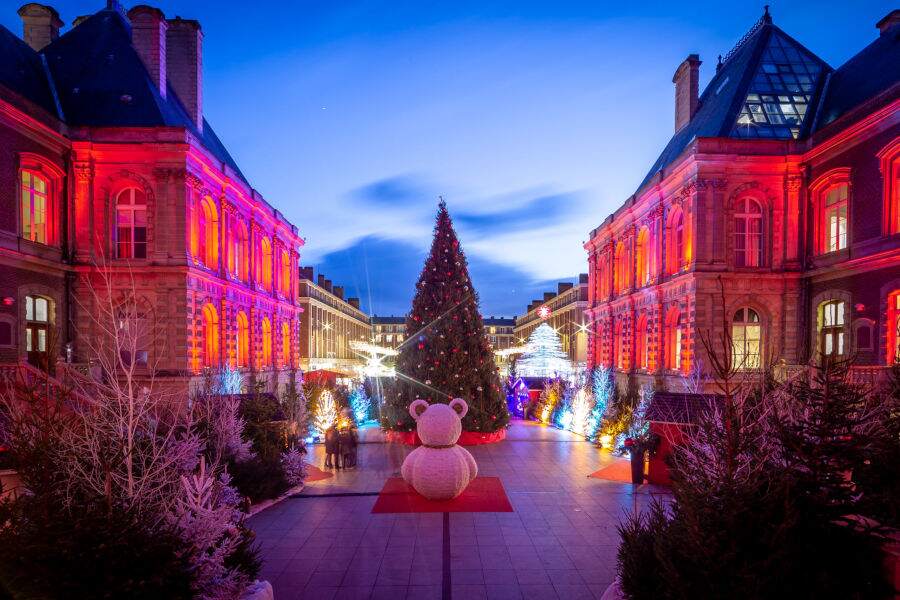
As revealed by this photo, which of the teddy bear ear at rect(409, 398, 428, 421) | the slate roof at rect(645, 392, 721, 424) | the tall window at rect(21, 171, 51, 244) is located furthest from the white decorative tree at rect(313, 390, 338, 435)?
the tall window at rect(21, 171, 51, 244)

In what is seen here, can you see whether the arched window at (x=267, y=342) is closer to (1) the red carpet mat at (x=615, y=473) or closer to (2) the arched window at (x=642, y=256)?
(2) the arched window at (x=642, y=256)

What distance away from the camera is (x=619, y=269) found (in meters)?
40.5

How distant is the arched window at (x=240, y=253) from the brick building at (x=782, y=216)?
79.3 feet

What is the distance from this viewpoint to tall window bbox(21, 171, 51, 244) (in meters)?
22.4

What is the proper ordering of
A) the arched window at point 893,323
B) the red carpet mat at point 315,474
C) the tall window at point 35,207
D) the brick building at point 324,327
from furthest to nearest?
the brick building at point 324,327
the tall window at point 35,207
the arched window at point 893,323
the red carpet mat at point 315,474

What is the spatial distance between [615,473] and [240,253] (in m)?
26.3

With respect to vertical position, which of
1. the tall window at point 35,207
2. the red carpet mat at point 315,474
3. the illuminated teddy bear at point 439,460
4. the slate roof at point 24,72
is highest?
the slate roof at point 24,72

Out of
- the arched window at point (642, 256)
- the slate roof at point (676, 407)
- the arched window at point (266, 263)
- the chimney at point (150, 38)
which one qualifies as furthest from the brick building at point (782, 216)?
the chimney at point (150, 38)

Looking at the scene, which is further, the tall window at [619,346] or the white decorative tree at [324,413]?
the tall window at [619,346]

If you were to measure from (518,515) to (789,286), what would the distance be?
21.8 metres

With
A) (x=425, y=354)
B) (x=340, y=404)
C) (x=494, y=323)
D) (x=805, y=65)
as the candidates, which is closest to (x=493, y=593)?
(x=425, y=354)

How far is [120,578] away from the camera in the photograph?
4844mm

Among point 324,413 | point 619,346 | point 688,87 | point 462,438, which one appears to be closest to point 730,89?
point 688,87

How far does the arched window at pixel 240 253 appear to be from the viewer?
31672 millimetres
